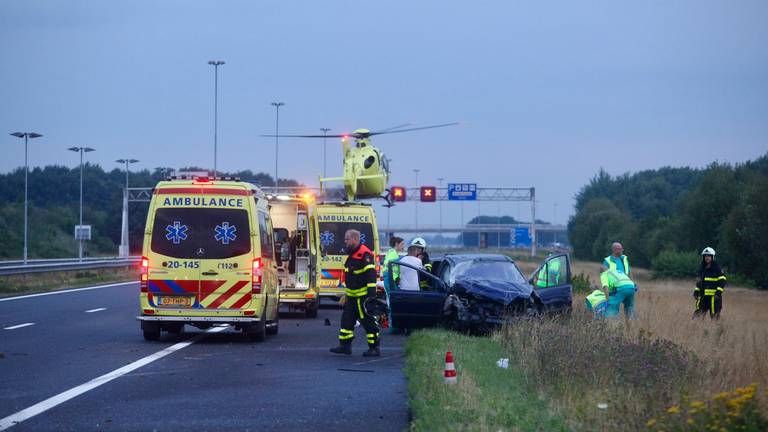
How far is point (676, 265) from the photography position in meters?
68.6

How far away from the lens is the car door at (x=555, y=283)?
20.1 m

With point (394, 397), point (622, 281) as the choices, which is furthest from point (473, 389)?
point (622, 281)

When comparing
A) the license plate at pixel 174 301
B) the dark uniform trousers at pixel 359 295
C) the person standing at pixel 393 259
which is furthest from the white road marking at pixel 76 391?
the person standing at pixel 393 259

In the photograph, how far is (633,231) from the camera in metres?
98.8

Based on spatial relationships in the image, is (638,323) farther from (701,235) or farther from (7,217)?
(7,217)

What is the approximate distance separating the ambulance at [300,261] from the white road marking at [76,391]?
819 centimetres

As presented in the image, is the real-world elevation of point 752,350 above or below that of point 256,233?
below

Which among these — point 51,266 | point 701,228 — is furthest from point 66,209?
point 51,266

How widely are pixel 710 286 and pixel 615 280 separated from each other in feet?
9.13

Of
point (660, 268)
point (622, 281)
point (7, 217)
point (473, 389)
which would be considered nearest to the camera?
point (473, 389)

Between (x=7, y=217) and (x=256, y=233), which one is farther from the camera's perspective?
(x=7, y=217)

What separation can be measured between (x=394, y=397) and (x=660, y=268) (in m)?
60.3

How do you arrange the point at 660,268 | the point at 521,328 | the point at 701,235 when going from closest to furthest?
the point at 521,328
the point at 660,268
the point at 701,235

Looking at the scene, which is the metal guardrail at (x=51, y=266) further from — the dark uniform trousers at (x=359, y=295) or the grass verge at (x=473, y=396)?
the grass verge at (x=473, y=396)
